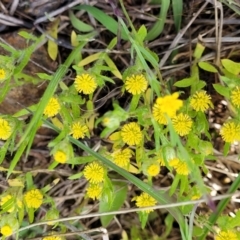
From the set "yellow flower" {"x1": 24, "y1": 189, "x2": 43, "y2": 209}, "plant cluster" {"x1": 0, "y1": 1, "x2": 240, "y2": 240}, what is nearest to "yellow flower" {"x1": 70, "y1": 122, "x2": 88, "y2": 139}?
"plant cluster" {"x1": 0, "y1": 1, "x2": 240, "y2": 240}

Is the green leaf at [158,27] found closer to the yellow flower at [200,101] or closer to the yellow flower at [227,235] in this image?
the yellow flower at [200,101]

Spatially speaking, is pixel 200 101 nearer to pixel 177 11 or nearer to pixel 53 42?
pixel 177 11

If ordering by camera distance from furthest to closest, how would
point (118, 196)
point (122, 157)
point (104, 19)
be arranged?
point (118, 196)
point (104, 19)
point (122, 157)

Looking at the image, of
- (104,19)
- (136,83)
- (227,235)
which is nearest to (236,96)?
(136,83)

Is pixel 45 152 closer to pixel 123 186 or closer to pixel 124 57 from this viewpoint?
pixel 123 186

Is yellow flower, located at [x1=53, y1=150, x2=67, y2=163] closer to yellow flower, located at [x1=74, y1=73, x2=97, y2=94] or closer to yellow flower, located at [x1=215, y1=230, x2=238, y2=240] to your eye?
yellow flower, located at [x1=74, y1=73, x2=97, y2=94]

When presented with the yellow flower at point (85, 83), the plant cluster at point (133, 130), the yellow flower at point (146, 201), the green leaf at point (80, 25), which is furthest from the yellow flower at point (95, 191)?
the green leaf at point (80, 25)
